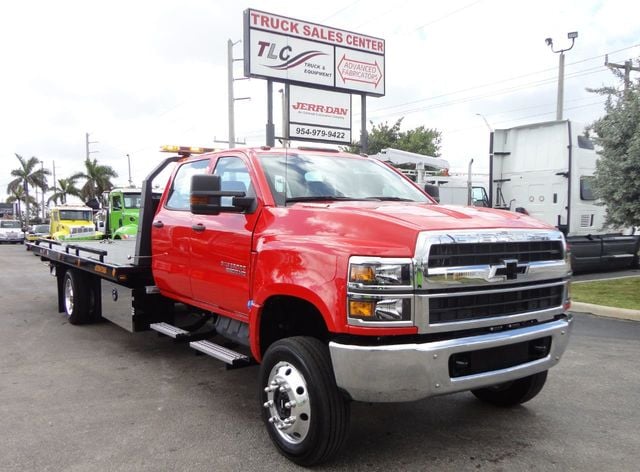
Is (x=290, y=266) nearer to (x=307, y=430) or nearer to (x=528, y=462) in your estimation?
(x=307, y=430)

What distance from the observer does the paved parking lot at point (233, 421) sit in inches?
142

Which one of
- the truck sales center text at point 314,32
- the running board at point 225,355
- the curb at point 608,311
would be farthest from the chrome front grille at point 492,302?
the truck sales center text at point 314,32

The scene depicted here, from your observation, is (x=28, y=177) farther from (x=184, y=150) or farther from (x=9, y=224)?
(x=184, y=150)

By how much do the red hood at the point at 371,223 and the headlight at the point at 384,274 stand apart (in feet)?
0.19

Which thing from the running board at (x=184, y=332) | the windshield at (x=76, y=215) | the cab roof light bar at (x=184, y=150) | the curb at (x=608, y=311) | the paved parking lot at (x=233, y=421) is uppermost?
the cab roof light bar at (x=184, y=150)

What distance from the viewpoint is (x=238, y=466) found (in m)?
3.53

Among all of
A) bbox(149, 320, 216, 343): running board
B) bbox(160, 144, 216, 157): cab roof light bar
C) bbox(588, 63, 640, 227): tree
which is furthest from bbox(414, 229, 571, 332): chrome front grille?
bbox(588, 63, 640, 227): tree

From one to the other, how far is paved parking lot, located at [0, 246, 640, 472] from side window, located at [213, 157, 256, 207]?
1.78 meters

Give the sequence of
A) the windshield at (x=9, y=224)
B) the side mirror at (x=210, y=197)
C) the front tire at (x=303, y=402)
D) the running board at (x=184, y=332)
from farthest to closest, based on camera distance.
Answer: the windshield at (x=9, y=224), the running board at (x=184, y=332), the side mirror at (x=210, y=197), the front tire at (x=303, y=402)

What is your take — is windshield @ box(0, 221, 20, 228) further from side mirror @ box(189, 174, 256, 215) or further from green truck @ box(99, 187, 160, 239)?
side mirror @ box(189, 174, 256, 215)

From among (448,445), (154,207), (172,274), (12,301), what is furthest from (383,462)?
(12,301)

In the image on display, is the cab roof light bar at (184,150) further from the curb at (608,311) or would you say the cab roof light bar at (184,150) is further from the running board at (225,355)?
the curb at (608,311)

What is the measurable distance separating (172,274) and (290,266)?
6.90 feet

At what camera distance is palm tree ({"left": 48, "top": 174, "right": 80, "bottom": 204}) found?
61.4m
